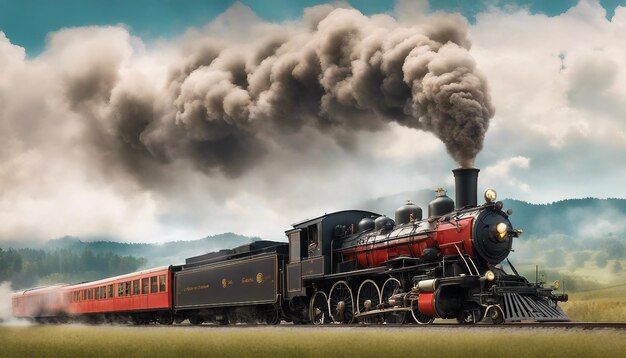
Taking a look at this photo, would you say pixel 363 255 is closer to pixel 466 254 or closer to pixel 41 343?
pixel 466 254

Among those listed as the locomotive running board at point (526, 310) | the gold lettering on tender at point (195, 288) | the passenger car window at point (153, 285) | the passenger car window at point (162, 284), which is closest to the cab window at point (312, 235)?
the gold lettering on tender at point (195, 288)

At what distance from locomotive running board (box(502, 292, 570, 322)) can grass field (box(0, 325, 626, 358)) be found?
5.40 ft

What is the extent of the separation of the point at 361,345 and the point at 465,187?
17.5ft

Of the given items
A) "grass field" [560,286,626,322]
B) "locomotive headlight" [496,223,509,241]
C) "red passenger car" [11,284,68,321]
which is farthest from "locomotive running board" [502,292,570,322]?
"red passenger car" [11,284,68,321]

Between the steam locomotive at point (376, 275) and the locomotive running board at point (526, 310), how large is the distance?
0.02 m

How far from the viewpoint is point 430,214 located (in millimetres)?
14750

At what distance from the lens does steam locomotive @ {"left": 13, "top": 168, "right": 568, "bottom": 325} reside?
13281 mm

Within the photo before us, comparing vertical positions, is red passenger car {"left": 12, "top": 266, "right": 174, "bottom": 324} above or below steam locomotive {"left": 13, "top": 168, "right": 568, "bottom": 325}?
below

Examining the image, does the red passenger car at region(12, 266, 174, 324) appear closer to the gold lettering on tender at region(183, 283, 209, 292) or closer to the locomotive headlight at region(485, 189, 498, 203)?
the gold lettering on tender at region(183, 283, 209, 292)

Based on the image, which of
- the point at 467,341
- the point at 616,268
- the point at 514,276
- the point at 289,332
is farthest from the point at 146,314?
the point at 616,268

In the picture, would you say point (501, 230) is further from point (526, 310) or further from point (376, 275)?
point (376, 275)

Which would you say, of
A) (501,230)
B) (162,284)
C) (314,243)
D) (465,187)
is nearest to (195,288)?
(162,284)

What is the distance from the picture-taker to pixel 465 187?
559 inches

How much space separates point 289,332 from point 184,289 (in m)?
9.99
